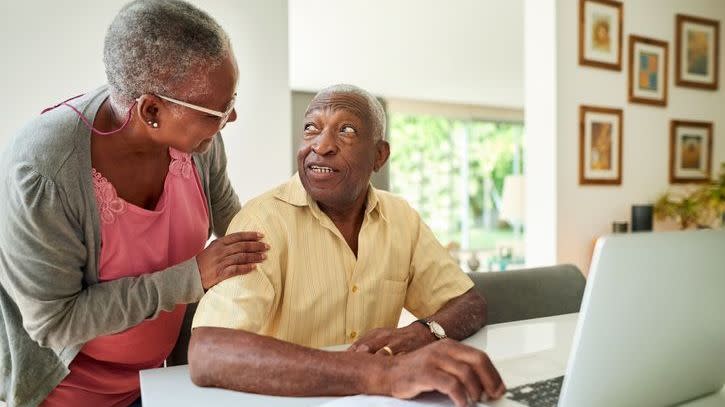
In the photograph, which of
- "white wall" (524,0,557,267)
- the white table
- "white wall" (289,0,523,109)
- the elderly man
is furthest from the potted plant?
the elderly man

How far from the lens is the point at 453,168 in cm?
1042

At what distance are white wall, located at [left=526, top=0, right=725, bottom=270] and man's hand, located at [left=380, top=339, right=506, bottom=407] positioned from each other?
10.1 feet

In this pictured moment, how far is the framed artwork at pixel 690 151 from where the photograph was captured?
4.29 meters

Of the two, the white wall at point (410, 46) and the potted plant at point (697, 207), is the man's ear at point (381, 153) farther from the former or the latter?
the white wall at point (410, 46)

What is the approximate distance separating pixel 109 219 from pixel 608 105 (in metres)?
3.55

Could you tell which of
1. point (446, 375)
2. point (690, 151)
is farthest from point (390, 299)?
point (690, 151)

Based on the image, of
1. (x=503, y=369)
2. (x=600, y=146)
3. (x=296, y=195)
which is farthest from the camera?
(x=600, y=146)

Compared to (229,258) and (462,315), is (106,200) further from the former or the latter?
(462,315)

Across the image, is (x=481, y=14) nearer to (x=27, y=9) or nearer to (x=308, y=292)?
(x=27, y=9)

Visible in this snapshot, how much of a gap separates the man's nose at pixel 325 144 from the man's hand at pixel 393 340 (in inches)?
18.0

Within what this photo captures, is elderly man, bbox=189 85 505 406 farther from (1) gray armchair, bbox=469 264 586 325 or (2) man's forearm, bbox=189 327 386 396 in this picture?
(1) gray armchair, bbox=469 264 586 325

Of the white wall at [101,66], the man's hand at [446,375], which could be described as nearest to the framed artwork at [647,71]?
the white wall at [101,66]

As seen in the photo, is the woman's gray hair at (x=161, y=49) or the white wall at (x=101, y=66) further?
the white wall at (x=101, y=66)

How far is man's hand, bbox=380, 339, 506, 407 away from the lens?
34.7 inches
